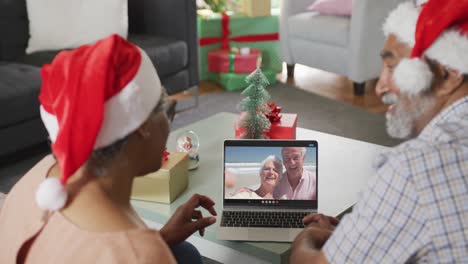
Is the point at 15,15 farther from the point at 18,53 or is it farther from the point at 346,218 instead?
the point at 346,218

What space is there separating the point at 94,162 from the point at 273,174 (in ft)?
2.81

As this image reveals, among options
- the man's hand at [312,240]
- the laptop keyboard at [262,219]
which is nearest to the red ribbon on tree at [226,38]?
the laptop keyboard at [262,219]

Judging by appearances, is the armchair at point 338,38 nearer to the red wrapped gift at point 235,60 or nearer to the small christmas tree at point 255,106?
the red wrapped gift at point 235,60

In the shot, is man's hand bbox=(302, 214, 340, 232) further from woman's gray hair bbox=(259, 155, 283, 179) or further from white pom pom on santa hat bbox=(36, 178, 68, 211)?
white pom pom on santa hat bbox=(36, 178, 68, 211)

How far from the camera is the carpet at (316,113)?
3377mm

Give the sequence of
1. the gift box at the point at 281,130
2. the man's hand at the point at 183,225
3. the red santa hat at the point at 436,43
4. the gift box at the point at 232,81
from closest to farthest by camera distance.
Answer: the red santa hat at the point at 436,43, the man's hand at the point at 183,225, the gift box at the point at 281,130, the gift box at the point at 232,81

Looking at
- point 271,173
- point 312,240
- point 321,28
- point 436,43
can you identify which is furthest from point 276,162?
point 321,28

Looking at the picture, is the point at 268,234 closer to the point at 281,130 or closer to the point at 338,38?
the point at 281,130

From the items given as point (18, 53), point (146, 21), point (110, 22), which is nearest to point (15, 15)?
point (18, 53)

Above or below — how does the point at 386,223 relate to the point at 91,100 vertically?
below

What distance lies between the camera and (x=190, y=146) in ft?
6.88

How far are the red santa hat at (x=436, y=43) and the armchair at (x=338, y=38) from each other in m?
2.69

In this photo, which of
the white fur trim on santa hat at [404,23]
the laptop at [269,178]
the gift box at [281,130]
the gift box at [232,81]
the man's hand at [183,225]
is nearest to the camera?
the white fur trim on santa hat at [404,23]

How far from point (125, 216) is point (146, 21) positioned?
2.92 metres
